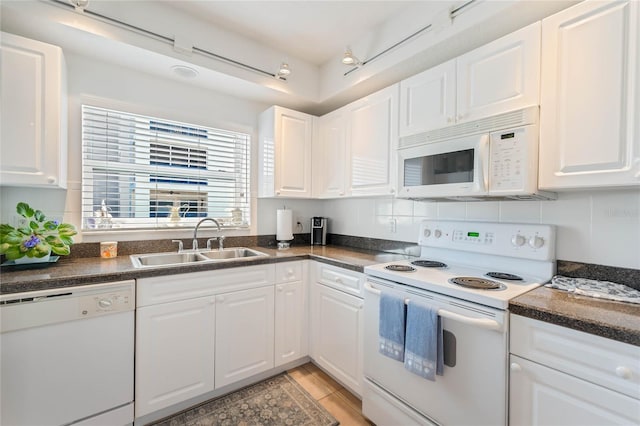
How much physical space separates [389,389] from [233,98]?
258 cm

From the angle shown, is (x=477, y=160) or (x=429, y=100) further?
(x=429, y=100)

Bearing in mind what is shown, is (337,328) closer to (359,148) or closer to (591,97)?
(359,148)

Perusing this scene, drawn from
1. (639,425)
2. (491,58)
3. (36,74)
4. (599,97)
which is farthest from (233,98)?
(639,425)

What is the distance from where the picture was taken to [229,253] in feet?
7.96

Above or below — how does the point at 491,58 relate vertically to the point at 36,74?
above

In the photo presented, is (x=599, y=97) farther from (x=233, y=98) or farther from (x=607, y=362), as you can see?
(x=233, y=98)

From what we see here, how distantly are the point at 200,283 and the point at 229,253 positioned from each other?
2.11 feet

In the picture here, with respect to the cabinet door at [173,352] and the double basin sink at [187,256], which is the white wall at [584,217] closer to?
the double basin sink at [187,256]

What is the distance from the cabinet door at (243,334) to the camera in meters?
1.87

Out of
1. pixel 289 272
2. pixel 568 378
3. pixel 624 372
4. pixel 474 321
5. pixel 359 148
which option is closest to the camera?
pixel 624 372

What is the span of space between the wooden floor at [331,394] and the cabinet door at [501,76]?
194 centimetres

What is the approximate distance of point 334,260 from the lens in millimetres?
2016

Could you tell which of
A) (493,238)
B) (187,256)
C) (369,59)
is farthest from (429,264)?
(187,256)

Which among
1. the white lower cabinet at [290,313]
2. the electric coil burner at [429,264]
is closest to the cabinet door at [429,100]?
the electric coil burner at [429,264]
